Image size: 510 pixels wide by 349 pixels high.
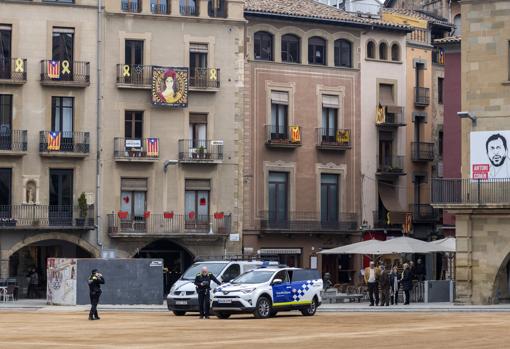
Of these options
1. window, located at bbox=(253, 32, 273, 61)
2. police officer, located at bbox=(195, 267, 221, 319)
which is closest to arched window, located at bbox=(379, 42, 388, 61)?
window, located at bbox=(253, 32, 273, 61)

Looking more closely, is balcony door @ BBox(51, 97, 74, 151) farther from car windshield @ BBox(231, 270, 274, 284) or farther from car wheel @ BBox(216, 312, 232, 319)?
car windshield @ BBox(231, 270, 274, 284)

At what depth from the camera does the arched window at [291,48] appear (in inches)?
2948

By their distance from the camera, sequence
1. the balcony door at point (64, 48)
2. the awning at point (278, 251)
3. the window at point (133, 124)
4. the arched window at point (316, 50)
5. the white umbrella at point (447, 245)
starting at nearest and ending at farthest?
the white umbrella at point (447, 245)
the balcony door at point (64, 48)
the window at point (133, 124)
the awning at point (278, 251)
the arched window at point (316, 50)

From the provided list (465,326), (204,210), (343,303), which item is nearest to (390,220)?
(204,210)

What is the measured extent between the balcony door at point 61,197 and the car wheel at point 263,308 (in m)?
25.0

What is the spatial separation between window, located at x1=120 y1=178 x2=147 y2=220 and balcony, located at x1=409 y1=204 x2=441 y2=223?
16605mm

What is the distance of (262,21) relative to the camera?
73875 millimetres

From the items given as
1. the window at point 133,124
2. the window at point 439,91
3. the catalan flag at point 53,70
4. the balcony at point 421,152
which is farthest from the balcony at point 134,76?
the window at point 439,91

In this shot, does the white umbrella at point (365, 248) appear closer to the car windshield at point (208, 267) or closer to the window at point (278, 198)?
the window at point (278, 198)

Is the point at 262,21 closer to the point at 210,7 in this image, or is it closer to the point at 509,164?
the point at 210,7

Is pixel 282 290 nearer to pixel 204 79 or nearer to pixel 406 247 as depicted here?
pixel 406 247

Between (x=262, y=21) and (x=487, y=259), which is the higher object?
(x=262, y=21)

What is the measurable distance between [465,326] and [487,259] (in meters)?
17.3

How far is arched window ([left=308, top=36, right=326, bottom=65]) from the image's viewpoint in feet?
248
